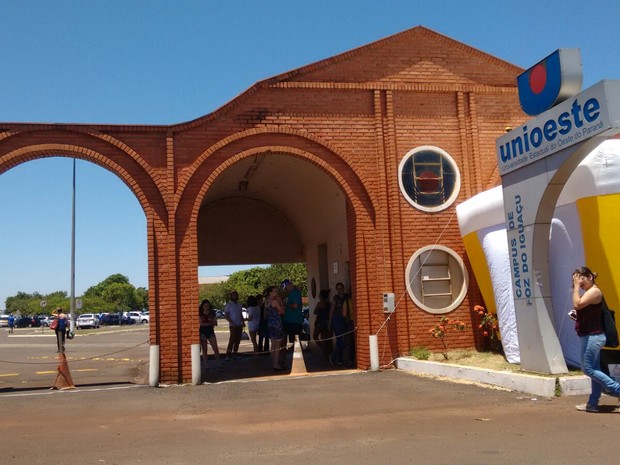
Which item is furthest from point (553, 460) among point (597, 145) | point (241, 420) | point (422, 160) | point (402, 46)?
point (402, 46)

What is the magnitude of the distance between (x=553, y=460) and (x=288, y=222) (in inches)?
627

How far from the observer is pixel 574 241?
9625mm

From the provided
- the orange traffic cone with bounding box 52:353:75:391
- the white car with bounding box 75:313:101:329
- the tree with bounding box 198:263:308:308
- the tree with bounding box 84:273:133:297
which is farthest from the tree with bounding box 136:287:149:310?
the orange traffic cone with bounding box 52:353:75:391

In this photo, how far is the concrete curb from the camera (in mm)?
8602

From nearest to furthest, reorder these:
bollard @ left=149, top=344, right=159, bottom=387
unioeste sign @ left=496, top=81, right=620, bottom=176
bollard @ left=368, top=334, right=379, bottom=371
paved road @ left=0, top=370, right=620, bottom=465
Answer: paved road @ left=0, top=370, right=620, bottom=465
unioeste sign @ left=496, top=81, right=620, bottom=176
bollard @ left=149, top=344, right=159, bottom=387
bollard @ left=368, top=334, right=379, bottom=371

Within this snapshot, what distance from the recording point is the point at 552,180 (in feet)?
29.7

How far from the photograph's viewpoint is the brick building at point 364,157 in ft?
39.6

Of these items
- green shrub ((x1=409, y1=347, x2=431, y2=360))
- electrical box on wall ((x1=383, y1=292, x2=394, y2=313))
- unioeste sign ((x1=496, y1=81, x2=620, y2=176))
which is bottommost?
green shrub ((x1=409, y1=347, x2=431, y2=360))

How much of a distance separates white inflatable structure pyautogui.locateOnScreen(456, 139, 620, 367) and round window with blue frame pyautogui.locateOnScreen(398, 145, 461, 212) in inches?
68.2

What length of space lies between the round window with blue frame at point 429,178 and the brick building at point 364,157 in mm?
24

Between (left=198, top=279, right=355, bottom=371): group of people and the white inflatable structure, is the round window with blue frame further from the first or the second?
(left=198, top=279, right=355, bottom=371): group of people

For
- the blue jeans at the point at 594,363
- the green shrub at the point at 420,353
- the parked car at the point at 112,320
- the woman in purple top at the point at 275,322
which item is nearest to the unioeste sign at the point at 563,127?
the blue jeans at the point at 594,363

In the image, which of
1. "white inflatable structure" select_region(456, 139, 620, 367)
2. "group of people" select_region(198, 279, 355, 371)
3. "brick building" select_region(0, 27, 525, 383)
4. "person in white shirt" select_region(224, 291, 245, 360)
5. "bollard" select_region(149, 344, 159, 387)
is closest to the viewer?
"white inflatable structure" select_region(456, 139, 620, 367)

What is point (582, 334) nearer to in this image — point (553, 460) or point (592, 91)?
point (553, 460)
